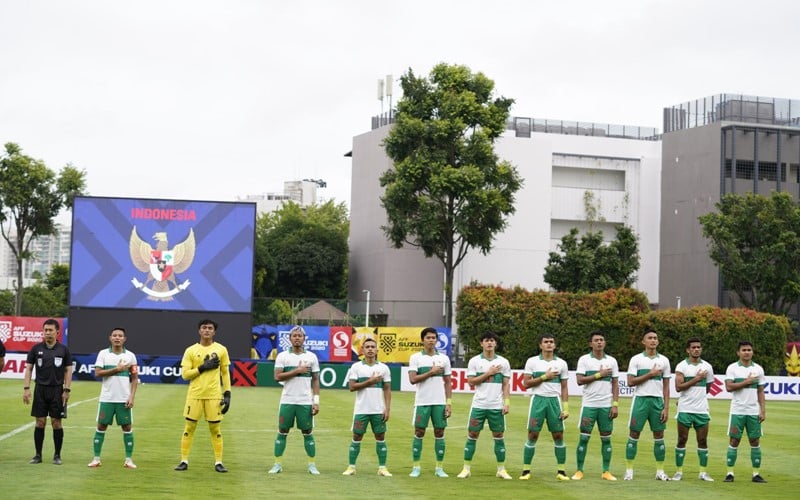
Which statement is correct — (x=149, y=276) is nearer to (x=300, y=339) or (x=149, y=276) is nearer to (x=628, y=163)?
(x=300, y=339)

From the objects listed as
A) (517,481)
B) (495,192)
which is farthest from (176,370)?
(517,481)

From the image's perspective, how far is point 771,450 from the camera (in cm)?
2528

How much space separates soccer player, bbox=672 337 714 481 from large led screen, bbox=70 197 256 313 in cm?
2946

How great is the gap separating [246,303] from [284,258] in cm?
4187

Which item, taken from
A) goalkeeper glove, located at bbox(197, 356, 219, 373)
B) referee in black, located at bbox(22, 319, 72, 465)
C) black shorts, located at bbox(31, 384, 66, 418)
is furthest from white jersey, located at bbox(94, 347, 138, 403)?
goalkeeper glove, located at bbox(197, 356, 219, 373)

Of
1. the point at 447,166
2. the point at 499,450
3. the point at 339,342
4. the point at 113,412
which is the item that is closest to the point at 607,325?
the point at 447,166

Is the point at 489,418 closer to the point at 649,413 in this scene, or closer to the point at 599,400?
the point at 599,400

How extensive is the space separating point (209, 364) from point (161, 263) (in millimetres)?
29956

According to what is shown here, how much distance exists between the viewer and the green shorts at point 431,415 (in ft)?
59.8

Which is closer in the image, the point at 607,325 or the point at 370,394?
the point at 370,394

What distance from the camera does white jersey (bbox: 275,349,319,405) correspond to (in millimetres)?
18047

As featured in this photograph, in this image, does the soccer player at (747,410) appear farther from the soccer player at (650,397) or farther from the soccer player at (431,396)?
the soccer player at (431,396)

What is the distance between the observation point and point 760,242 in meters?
63.3

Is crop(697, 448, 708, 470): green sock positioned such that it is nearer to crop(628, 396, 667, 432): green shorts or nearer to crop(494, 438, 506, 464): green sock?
crop(628, 396, 667, 432): green shorts
